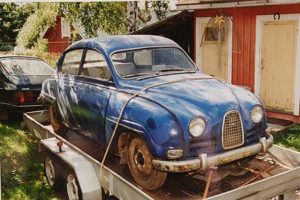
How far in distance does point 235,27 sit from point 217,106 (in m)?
6.10

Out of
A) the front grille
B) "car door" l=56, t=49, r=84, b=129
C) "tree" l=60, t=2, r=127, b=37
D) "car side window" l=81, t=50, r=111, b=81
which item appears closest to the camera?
the front grille

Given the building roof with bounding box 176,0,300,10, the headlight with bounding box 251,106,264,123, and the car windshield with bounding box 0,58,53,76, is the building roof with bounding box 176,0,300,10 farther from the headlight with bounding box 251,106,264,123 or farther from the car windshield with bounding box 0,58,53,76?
the headlight with bounding box 251,106,264,123

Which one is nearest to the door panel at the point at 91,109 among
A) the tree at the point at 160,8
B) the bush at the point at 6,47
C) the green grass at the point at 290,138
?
the green grass at the point at 290,138

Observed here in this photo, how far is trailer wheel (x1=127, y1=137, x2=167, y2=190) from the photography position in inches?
171

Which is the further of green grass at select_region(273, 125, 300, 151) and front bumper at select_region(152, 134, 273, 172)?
green grass at select_region(273, 125, 300, 151)

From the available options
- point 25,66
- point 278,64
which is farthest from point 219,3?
point 25,66

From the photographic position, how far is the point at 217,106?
4.30 m

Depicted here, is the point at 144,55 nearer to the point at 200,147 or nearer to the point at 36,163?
the point at 200,147

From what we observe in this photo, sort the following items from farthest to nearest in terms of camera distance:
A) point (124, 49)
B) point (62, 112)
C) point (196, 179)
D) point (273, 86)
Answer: point (273, 86) → point (62, 112) → point (124, 49) → point (196, 179)

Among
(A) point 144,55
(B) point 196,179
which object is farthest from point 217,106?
(A) point 144,55

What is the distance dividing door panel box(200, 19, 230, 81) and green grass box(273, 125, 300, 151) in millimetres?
2655

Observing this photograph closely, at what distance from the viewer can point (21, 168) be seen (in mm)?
6410

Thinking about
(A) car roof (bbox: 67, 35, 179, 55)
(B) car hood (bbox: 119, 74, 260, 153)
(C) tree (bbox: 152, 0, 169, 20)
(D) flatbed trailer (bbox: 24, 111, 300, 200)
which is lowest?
(D) flatbed trailer (bbox: 24, 111, 300, 200)

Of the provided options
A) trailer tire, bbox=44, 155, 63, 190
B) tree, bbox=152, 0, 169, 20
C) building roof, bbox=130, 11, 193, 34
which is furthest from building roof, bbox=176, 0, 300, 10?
trailer tire, bbox=44, 155, 63, 190
